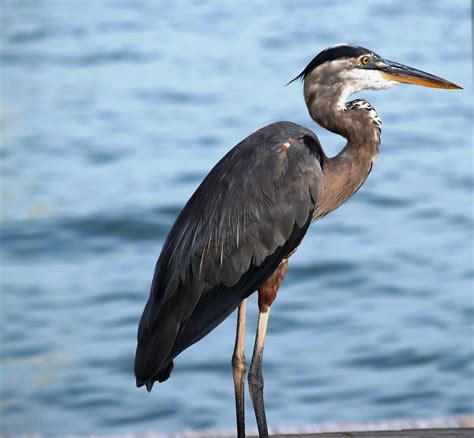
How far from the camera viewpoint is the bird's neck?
11.6 ft

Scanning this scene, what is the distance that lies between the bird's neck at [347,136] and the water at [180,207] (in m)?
3.27

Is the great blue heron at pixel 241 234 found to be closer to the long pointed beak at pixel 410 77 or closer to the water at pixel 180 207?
the long pointed beak at pixel 410 77

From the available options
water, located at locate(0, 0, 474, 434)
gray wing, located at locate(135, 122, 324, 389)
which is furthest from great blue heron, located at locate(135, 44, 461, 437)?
water, located at locate(0, 0, 474, 434)

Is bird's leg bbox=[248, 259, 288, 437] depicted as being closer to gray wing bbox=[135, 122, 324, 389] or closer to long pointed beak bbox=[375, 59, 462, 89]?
gray wing bbox=[135, 122, 324, 389]

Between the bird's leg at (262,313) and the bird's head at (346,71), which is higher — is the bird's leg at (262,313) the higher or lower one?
the lower one

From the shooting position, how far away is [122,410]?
23.5ft

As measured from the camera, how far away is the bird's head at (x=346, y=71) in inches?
137

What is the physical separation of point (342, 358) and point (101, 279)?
216 cm

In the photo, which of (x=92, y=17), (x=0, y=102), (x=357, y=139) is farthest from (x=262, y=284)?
(x=92, y=17)

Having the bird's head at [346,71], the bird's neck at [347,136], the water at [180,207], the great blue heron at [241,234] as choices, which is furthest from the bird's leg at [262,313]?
the water at [180,207]

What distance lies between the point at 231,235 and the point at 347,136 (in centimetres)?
47

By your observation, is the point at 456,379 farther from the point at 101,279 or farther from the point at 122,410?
the point at 101,279

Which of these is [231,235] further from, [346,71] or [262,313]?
[346,71]

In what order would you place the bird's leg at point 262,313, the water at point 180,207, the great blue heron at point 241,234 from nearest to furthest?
the great blue heron at point 241,234
the bird's leg at point 262,313
the water at point 180,207
